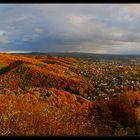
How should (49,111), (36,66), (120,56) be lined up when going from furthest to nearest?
1. (36,66)
2. (49,111)
3. (120,56)

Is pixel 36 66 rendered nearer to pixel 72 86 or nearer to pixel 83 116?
pixel 72 86

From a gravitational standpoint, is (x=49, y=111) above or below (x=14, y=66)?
below

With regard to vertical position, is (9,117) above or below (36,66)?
below

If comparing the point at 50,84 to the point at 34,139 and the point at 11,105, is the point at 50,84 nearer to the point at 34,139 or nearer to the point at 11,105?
Answer: the point at 11,105

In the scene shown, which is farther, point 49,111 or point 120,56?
point 49,111

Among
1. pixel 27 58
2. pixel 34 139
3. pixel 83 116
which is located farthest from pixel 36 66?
pixel 34 139
